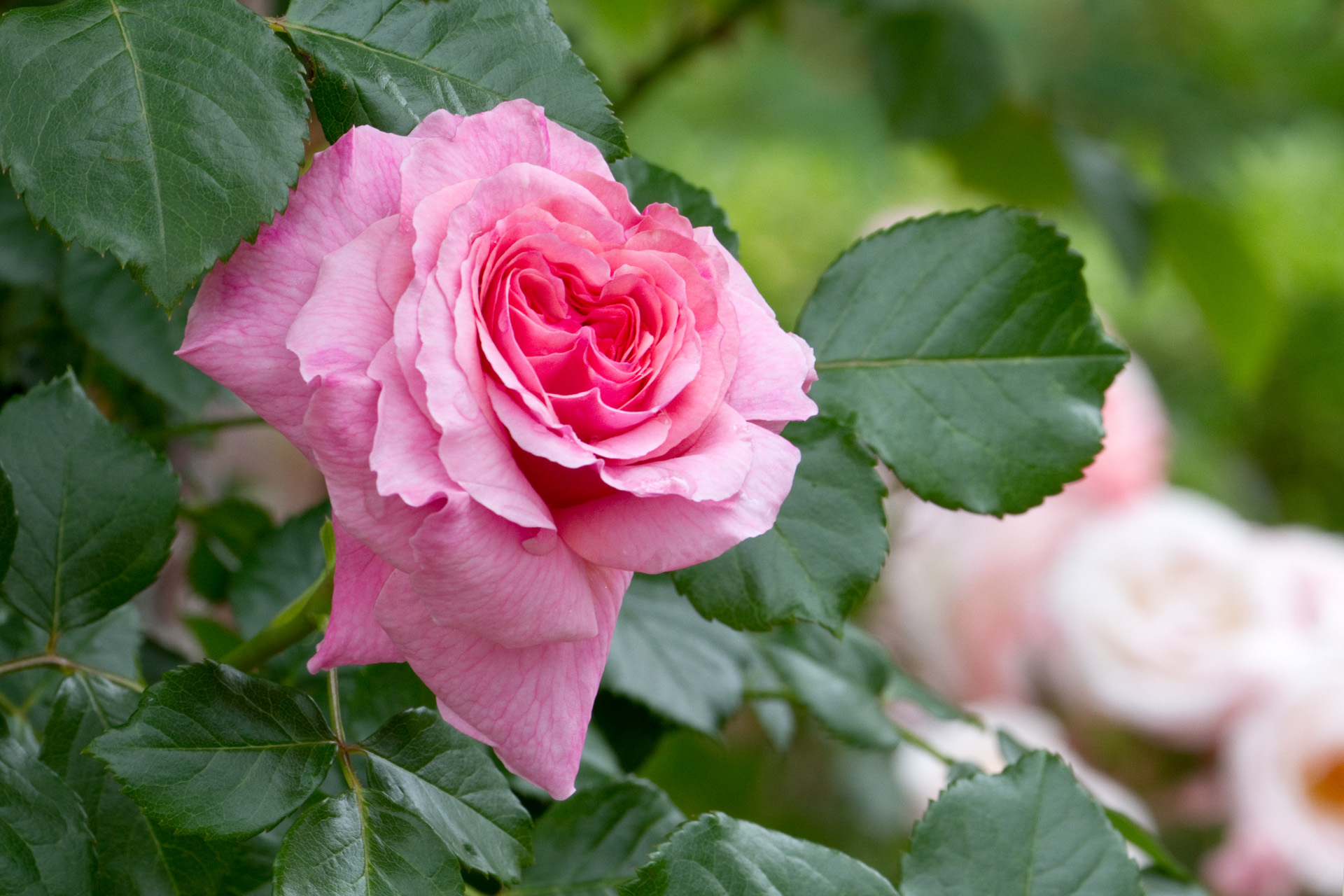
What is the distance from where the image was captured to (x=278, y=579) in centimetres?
32

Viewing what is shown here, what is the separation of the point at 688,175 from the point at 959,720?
3.38ft

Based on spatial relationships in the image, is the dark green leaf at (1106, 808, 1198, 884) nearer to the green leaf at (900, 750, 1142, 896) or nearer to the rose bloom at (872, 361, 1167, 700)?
the green leaf at (900, 750, 1142, 896)

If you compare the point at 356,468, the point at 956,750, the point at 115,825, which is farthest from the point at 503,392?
the point at 956,750

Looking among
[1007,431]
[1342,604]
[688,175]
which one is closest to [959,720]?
[1007,431]

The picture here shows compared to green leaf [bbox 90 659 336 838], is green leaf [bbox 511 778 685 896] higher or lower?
lower

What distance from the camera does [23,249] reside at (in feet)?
1.15

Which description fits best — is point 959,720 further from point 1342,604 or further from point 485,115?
point 1342,604

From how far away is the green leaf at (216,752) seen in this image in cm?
20

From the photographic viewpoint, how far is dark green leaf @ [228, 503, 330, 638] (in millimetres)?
319

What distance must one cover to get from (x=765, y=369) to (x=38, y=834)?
15cm

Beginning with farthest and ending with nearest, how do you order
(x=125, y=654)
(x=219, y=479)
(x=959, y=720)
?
(x=219, y=479)
(x=959, y=720)
(x=125, y=654)

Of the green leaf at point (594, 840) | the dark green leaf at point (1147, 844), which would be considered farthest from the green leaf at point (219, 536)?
the dark green leaf at point (1147, 844)

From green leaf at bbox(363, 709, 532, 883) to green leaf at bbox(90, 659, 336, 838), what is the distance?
0.5 inches

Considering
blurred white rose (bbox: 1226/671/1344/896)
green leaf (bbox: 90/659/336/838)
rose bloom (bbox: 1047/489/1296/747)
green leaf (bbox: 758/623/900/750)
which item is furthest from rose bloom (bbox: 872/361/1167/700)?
green leaf (bbox: 90/659/336/838)
